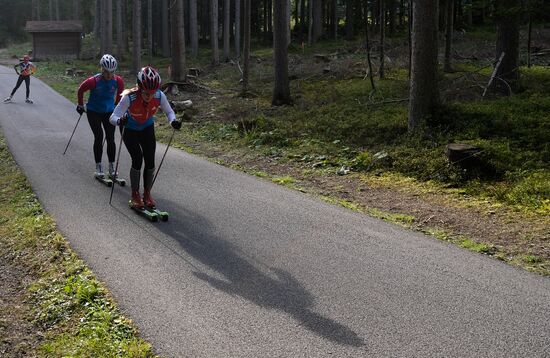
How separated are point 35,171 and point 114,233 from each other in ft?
15.7

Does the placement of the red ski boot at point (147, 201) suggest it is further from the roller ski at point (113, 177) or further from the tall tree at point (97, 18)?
the tall tree at point (97, 18)

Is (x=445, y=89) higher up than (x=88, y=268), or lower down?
higher up

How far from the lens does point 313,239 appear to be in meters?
7.16

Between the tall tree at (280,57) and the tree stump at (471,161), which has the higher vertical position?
the tall tree at (280,57)

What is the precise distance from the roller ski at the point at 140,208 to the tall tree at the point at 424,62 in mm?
6600

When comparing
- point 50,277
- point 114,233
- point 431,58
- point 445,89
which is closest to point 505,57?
point 445,89

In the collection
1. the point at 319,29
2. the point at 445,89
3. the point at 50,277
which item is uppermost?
the point at 319,29

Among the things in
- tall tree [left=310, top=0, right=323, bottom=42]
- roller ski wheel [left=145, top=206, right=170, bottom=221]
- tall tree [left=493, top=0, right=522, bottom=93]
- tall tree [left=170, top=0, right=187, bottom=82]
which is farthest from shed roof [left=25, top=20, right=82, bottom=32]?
roller ski wheel [left=145, top=206, right=170, bottom=221]

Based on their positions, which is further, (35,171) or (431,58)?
(431,58)

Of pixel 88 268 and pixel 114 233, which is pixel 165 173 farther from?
pixel 88 268

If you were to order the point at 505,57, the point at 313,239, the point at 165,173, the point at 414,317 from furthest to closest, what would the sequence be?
the point at 505,57 → the point at 165,173 → the point at 313,239 → the point at 414,317

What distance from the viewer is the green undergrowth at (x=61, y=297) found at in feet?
15.0

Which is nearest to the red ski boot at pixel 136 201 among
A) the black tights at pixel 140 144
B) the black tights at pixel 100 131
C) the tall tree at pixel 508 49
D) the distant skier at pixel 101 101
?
the black tights at pixel 140 144

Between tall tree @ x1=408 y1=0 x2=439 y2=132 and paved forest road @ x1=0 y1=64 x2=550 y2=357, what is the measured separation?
14.9 ft
